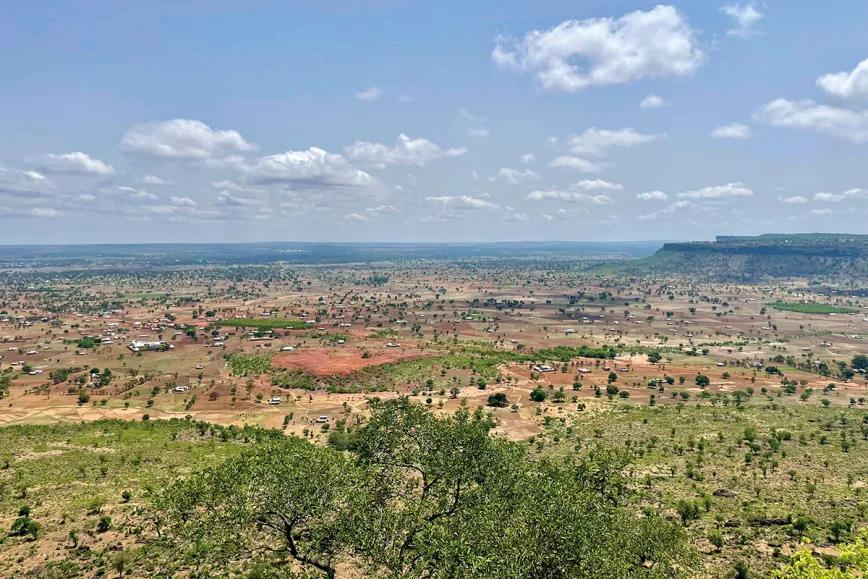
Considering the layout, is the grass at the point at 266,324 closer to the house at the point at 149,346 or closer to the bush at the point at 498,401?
the house at the point at 149,346

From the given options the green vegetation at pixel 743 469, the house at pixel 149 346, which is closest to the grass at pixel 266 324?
the house at pixel 149 346

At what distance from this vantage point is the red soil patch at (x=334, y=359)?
400 feet

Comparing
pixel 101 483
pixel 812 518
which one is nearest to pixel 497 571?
pixel 812 518

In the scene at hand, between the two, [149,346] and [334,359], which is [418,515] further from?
[149,346]

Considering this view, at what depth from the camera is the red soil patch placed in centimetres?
12206

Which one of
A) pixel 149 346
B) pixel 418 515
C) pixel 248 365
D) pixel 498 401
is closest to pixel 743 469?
pixel 498 401

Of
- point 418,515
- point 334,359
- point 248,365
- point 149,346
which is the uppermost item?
point 418,515

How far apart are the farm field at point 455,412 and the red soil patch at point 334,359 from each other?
0.88 m

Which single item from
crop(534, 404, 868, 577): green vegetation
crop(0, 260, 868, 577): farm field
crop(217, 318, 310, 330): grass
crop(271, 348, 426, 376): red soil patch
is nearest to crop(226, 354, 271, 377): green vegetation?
crop(0, 260, 868, 577): farm field

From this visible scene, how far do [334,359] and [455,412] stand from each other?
64.5 m

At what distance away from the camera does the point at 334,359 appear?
132125 millimetres

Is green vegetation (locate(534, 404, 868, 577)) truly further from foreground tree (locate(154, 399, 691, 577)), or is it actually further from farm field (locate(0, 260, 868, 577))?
foreground tree (locate(154, 399, 691, 577))

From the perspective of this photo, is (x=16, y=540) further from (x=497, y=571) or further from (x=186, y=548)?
(x=497, y=571)

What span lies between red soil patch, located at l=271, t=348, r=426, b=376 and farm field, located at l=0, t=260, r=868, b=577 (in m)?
0.88
